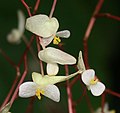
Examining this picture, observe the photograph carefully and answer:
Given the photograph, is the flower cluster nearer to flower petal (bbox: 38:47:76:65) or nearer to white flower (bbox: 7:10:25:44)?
flower petal (bbox: 38:47:76:65)

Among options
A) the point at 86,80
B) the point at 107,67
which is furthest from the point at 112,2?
the point at 86,80

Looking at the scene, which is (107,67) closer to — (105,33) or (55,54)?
(105,33)

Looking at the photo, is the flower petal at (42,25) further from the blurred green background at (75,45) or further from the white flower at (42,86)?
the blurred green background at (75,45)

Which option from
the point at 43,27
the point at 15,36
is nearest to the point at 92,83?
the point at 43,27

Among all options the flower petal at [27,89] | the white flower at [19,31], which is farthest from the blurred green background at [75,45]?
the flower petal at [27,89]

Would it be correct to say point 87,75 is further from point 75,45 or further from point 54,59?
point 75,45

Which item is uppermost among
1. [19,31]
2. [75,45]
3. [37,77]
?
[37,77]

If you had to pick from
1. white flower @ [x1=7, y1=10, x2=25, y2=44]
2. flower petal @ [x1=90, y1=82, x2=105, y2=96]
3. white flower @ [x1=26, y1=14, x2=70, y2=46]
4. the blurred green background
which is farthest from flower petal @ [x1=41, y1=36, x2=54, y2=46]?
the blurred green background

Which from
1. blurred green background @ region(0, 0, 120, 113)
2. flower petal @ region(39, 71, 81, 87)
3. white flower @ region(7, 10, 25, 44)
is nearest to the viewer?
flower petal @ region(39, 71, 81, 87)

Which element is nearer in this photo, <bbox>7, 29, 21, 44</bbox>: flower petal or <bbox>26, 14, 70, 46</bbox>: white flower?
<bbox>26, 14, 70, 46</bbox>: white flower
